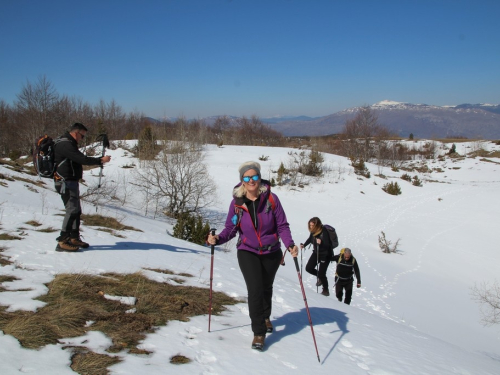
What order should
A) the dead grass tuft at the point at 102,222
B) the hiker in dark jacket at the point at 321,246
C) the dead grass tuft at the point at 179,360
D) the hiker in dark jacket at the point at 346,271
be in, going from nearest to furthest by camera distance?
1. the dead grass tuft at the point at 179,360
2. the hiker in dark jacket at the point at 346,271
3. the hiker in dark jacket at the point at 321,246
4. the dead grass tuft at the point at 102,222

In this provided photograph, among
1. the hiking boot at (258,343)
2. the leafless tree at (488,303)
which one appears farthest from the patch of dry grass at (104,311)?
the leafless tree at (488,303)

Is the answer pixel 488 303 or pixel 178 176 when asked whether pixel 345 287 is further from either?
pixel 178 176

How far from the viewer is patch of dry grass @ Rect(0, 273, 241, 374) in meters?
2.88

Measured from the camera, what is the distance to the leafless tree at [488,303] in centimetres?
929

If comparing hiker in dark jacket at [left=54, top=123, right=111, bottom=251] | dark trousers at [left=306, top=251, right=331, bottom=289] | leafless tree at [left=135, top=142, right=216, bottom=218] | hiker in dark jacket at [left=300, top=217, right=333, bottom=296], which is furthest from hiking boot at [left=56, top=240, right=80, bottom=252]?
leafless tree at [left=135, top=142, right=216, bottom=218]

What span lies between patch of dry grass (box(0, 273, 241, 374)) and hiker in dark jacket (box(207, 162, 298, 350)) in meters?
0.99

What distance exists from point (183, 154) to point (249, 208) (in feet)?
49.9

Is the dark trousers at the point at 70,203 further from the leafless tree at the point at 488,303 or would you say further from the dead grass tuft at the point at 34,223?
the leafless tree at the point at 488,303

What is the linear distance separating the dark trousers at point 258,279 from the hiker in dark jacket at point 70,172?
10.1 ft

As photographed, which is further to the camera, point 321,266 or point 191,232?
point 191,232

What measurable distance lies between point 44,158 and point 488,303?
12.7 meters

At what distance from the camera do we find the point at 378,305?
9047 millimetres

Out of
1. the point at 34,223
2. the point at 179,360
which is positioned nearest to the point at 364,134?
the point at 34,223

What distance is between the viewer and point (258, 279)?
340cm
